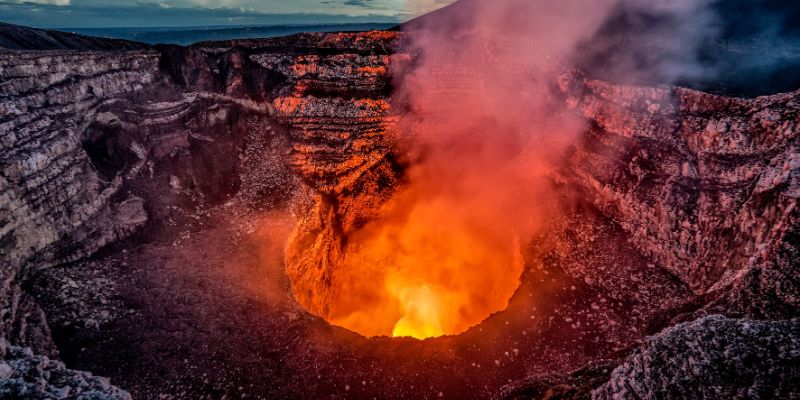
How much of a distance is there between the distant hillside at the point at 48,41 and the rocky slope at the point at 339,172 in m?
1.93

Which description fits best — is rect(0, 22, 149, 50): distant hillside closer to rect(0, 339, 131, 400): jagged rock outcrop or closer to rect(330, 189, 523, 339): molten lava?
rect(0, 339, 131, 400): jagged rock outcrop

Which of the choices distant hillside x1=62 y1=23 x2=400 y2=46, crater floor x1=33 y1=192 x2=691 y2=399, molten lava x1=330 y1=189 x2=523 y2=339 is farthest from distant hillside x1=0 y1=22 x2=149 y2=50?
distant hillside x1=62 y1=23 x2=400 y2=46

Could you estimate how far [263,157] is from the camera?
55.8ft

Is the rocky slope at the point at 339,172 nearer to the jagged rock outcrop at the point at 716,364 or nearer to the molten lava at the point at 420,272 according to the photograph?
the jagged rock outcrop at the point at 716,364

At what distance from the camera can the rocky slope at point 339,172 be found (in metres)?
8.16

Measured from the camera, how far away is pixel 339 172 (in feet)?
56.2

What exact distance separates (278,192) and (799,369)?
15147mm

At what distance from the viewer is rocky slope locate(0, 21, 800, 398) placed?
816cm

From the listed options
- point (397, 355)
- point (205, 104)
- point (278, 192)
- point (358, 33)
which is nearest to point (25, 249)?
point (278, 192)

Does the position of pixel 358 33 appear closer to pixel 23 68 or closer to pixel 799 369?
pixel 23 68

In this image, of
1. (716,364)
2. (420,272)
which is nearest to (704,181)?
(716,364)

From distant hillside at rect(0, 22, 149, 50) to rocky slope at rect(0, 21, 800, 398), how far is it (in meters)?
1.93

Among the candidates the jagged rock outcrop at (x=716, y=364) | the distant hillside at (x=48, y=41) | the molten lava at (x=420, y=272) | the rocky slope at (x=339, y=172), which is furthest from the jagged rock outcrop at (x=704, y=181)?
the distant hillside at (x=48, y=41)

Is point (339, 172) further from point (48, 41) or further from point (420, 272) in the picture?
point (48, 41)
